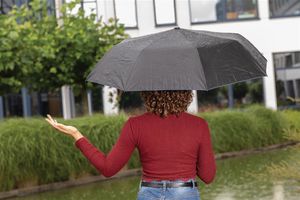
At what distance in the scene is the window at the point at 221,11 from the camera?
27.2m

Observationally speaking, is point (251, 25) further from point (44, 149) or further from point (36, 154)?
point (36, 154)

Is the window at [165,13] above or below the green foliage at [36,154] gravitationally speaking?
above

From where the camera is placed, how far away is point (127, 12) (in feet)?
87.4

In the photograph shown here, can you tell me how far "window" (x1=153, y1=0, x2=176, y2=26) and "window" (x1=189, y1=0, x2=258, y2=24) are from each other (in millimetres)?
881

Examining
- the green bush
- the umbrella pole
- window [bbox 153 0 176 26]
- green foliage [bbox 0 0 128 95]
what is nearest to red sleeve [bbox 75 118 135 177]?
the green bush

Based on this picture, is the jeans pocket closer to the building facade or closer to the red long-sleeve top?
the red long-sleeve top

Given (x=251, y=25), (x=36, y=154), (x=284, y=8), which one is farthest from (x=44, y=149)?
(x=284, y=8)

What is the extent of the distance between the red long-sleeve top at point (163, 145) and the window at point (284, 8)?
24.7 meters

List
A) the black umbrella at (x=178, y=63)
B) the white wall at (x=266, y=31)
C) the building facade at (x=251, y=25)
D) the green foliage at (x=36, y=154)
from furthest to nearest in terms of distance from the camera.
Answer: the white wall at (x=266, y=31) < the building facade at (x=251, y=25) < the green foliage at (x=36, y=154) < the black umbrella at (x=178, y=63)

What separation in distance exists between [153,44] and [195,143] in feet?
2.53

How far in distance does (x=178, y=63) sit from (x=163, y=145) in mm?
634

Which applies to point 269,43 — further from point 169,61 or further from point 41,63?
point 169,61

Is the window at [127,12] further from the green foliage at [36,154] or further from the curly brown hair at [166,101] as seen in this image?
the curly brown hair at [166,101]

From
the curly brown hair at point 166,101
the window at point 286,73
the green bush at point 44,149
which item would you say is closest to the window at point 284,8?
the window at point 286,73
